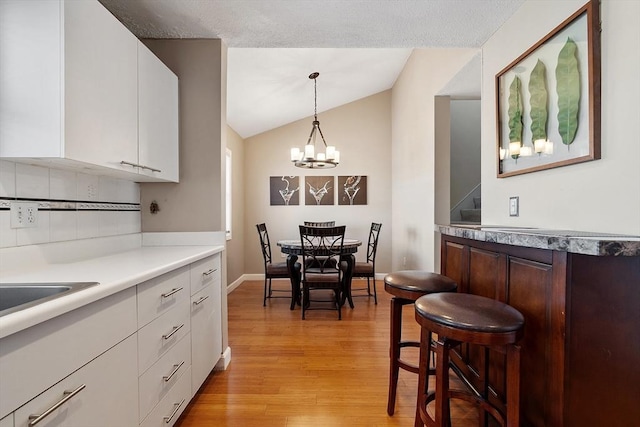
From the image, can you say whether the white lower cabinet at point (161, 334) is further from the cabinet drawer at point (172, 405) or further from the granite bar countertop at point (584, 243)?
the granite bar countertop at point (584, 243)

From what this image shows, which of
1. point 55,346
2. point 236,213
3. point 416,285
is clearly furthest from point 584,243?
point 236,213

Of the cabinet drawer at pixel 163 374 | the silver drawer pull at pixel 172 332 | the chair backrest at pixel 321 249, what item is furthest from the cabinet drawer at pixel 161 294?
the chair backrest at pixel 321 249

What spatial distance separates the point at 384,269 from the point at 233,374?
11.5ft

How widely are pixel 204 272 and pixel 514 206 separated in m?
2.02

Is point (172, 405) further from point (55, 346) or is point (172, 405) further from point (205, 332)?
point (55, 346)

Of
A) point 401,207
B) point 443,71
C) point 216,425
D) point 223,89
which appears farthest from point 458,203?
point 216,425

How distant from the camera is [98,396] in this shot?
3.23 feet

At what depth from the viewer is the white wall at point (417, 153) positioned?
3246 mm

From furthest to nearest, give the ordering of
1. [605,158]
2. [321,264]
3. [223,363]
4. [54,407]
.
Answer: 1. [321,264]
2. [223,363]
3. [605,158]
4. [54,407]

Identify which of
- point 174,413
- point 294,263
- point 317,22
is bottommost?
point 174,413

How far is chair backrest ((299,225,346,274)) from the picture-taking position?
10.8 ft

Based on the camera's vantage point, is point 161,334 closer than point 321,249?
Yes

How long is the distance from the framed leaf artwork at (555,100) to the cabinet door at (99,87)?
2199 mm

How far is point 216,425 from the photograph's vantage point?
164 cm
